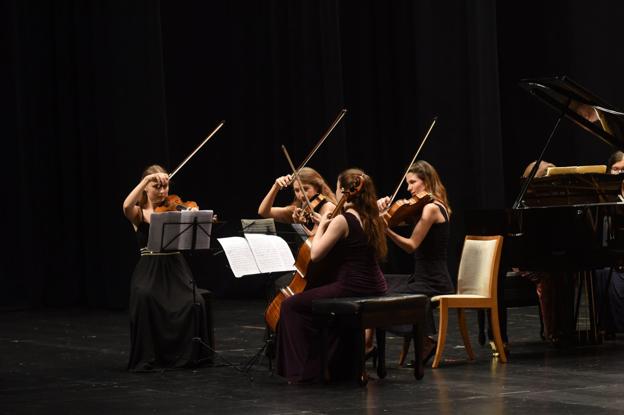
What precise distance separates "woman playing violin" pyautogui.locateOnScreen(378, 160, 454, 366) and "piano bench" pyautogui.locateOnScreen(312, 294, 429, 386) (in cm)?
61

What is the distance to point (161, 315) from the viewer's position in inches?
284

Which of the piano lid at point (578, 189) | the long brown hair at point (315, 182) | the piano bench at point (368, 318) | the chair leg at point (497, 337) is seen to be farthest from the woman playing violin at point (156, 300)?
the piano lid at point (578, 189)

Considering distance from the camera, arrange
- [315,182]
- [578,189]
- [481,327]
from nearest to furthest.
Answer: [315,182], [578,189], [481,327]

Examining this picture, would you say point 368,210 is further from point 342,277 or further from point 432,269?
point 432,269

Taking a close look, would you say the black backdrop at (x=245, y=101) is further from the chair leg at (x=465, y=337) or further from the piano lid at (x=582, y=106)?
the chair leg at (x=465, y=337)

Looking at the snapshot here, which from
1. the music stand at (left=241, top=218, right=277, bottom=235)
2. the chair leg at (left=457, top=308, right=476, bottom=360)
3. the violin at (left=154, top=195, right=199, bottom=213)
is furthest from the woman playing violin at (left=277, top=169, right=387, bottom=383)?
the violin at (left=154, top=195, right=199, bottom=213)

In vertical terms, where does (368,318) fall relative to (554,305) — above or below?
above

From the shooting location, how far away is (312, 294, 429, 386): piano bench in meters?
6.20

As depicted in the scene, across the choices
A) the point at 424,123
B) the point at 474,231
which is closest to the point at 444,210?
the point at 474,231

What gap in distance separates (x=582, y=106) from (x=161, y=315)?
10.2ft

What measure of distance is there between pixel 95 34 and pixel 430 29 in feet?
11.5

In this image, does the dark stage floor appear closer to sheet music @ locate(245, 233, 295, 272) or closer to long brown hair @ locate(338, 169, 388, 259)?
sheet music @ locate(245, 233, 295, 272)

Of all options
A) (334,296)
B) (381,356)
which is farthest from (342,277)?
(381,356)

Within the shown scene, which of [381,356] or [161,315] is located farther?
[161,315]
